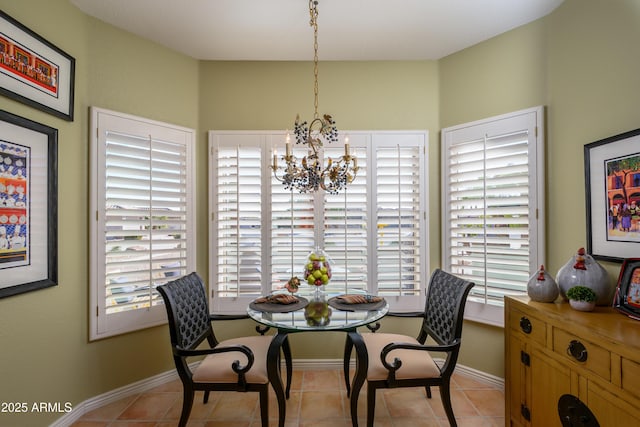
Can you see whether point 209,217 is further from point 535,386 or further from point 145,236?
point 535,386

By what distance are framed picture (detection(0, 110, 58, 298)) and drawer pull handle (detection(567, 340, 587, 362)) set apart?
3.00 metres

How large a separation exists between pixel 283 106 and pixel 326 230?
49.6 inches

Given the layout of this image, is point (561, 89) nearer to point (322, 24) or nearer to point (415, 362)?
point (322, 24)

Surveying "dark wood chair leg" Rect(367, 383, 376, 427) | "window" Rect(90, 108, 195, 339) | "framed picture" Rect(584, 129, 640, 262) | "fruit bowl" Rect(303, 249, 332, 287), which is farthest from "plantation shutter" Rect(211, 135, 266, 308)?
"framed picture" Rect(584, 129, 640, 262)

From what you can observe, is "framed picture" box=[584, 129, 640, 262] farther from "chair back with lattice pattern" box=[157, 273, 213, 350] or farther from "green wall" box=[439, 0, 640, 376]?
"chair back with lattice pattern" box=[157, 273, 213, 350]

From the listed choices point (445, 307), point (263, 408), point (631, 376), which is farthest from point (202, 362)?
point (631, 376)

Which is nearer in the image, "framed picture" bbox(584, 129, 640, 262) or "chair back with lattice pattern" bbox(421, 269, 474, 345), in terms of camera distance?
"framed picture" bbox(584, 129, 640, 262)

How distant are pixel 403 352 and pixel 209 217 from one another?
79.4 inches

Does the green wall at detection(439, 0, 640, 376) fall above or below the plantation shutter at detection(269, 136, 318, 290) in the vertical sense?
above

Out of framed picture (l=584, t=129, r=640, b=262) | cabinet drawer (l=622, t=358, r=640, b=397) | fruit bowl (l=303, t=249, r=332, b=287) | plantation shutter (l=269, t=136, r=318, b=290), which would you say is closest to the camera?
cabinet drawer (l=622, t=358, r=640, b=397)

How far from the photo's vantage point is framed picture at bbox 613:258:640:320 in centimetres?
151

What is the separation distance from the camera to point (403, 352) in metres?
A: 2.11

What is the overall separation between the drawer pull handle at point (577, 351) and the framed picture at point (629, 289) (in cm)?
34

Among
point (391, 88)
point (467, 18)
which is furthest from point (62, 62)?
point (467, 18)
